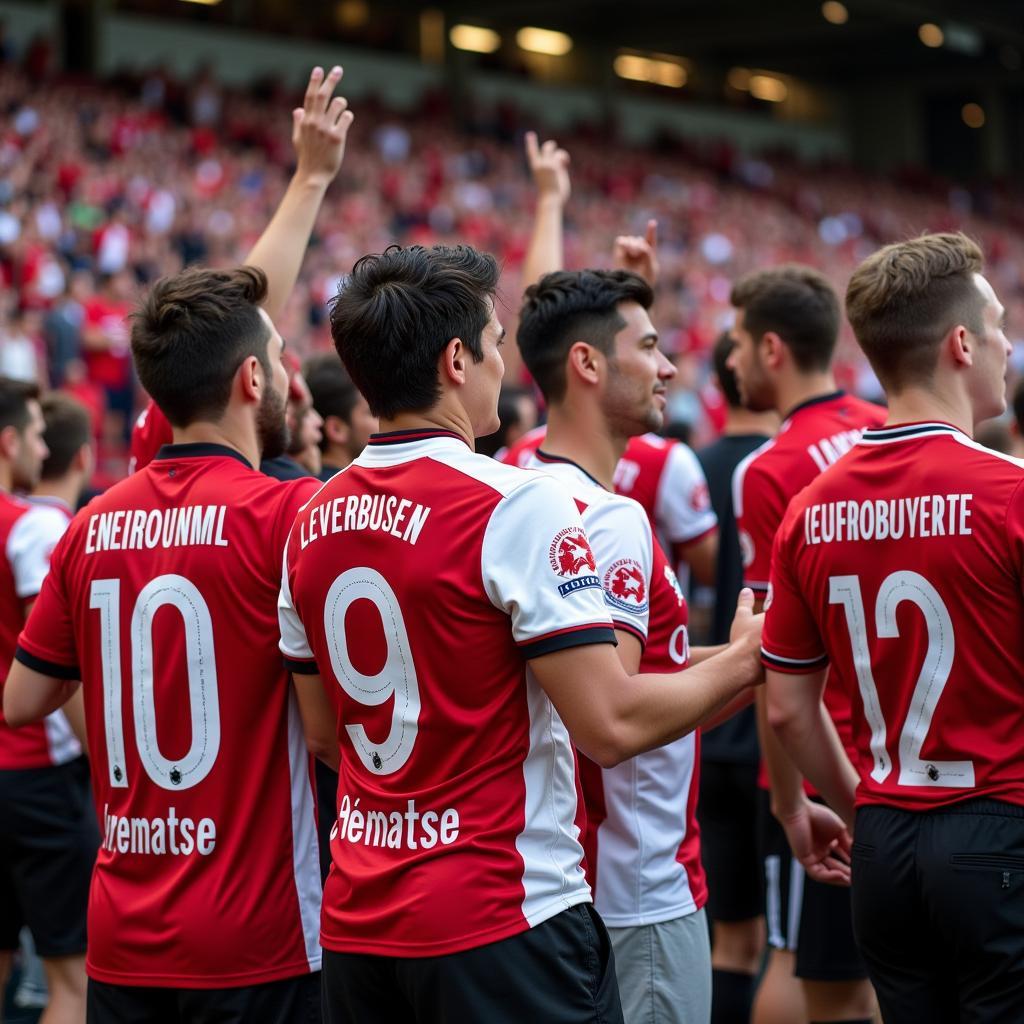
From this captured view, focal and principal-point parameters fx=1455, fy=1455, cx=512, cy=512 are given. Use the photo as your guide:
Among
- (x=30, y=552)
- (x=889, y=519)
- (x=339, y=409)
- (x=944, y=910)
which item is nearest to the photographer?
(x=944, y=910)

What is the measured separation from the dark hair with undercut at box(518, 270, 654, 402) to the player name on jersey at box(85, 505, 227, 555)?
0.97 m

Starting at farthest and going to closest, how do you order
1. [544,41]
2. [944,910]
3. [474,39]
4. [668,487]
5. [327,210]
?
[544,41], [474,39], [327,210], [668,487], [944,910]

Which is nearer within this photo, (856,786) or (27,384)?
(856,786)

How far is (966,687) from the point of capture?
273 cm

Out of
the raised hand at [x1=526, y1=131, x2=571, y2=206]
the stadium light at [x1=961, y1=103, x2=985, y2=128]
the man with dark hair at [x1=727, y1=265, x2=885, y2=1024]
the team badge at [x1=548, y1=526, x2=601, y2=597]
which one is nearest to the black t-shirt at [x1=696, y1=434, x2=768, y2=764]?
the man with dark hair at [x1=727, y1=265, x2=885, y2=1024]

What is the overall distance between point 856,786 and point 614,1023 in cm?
92

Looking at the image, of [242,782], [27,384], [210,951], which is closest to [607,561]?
[242,782]

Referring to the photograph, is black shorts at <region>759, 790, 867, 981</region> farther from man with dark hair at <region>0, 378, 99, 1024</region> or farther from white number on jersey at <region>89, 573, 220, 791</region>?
man with dark hair at <region>0, 378, 99, 1024</region>

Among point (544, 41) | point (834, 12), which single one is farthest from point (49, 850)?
point (544, 41)

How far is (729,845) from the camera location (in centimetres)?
502

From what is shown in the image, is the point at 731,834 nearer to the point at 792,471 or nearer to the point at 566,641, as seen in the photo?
the point at 792,471

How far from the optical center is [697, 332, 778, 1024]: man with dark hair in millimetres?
4891

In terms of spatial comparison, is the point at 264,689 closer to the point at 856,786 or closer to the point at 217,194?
the point at 856,786

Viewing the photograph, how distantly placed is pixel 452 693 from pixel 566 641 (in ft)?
0.73
